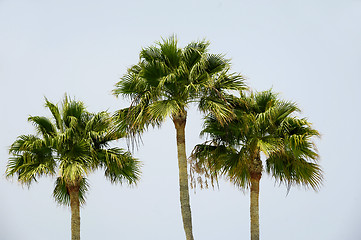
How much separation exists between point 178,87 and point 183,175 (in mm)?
2683

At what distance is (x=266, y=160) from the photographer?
60.3 ft

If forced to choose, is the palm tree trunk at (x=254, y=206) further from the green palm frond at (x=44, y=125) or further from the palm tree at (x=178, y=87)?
the green palm frond at (x=44, y=125)

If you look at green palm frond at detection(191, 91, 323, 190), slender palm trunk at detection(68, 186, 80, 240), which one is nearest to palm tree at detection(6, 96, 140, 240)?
slender palm trunk at detection(68, 186, 80, 240)

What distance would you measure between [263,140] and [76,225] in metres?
6.55

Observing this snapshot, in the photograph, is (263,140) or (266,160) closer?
(263,140)

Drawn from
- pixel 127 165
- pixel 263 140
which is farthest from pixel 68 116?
pixel 263 140

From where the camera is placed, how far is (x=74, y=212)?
17.8 metres

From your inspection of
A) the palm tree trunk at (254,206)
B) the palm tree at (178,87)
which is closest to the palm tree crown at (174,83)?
the palm tree at (178,87)

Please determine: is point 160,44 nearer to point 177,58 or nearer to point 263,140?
point 177,58

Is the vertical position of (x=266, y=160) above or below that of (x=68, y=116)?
below

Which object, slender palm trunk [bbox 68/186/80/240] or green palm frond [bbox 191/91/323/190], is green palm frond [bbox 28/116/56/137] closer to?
slender palm trunk [bbox 68/186/80/240]

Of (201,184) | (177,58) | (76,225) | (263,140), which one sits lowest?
(76,225)

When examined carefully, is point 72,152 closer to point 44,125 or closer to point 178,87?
point 44,125

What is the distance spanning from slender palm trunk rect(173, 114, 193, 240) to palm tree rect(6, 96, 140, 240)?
2000 mm
